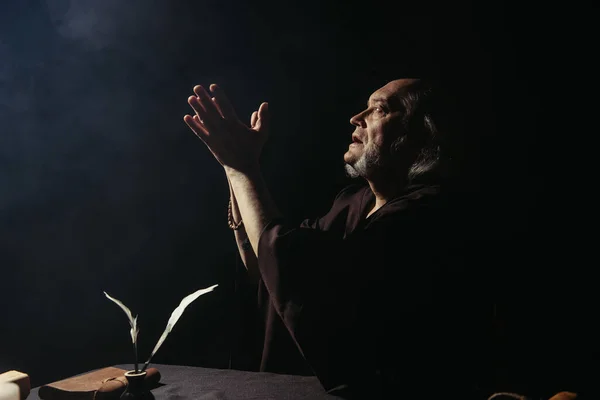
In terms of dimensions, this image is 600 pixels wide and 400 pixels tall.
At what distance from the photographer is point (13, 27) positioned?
1915mm

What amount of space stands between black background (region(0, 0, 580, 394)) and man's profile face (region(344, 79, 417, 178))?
0.24 metres

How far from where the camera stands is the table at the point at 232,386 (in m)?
1.15

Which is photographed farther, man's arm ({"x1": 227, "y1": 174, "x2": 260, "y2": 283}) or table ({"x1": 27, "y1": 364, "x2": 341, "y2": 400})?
man's arm ({"x1": 227, "y1": 174, "x2": 260, "y2": 283})

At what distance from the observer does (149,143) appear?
2.05 meters

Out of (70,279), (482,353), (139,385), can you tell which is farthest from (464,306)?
(70,279)

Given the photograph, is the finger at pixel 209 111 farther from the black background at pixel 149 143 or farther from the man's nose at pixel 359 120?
the black background at pixel 149 143

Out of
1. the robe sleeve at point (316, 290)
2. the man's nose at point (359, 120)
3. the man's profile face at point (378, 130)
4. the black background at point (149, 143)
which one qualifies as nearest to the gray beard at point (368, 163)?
the man's profile face at point (378, 130)

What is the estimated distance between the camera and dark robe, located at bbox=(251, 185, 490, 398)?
1.18 metres

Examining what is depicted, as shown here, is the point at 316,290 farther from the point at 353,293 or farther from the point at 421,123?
the point at 421,123

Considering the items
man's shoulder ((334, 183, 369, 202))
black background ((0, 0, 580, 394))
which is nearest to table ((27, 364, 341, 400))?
black background ((0, 0, 580, 394))

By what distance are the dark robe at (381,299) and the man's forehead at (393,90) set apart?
39 cm

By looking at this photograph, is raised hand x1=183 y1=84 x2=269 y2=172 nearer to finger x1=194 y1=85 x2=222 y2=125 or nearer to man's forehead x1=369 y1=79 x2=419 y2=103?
finger x1=194 y1=85 x2=222 y2=125

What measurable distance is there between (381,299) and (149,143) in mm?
1318


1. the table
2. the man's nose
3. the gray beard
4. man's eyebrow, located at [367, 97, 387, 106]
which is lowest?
the table
